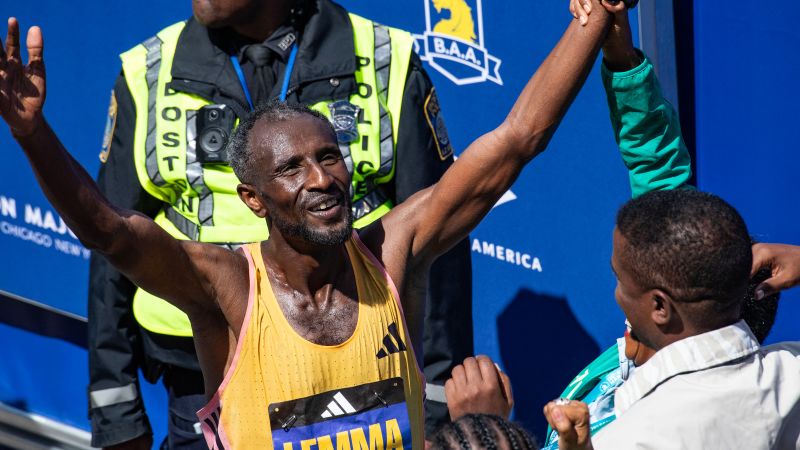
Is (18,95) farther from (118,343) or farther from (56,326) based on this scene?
(56,326)

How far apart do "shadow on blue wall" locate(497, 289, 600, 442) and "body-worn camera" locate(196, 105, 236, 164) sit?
1335 mm

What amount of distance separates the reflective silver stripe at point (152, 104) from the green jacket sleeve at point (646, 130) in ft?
4.63

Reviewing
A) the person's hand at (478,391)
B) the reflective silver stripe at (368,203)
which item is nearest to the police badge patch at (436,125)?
the reflective silver stripe at (368,203)

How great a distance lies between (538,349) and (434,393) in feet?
2.47

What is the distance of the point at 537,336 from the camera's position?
431 cm

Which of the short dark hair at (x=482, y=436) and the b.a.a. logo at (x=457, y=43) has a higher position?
the b.a.a. logo at (x=457, y=43)

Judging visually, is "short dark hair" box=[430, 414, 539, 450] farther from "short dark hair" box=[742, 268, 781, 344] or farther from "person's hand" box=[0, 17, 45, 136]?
"person's hand" box=[0, 17, 45, 136]

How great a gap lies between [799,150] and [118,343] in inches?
91.7

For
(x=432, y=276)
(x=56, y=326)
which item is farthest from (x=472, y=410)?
(x=56, y=326)

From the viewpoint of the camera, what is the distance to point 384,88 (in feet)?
11.9

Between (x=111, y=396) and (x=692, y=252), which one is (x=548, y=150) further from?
(x=692, y=252)

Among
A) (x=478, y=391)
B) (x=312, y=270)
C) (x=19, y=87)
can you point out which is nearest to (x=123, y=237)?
(x=19, y=87)

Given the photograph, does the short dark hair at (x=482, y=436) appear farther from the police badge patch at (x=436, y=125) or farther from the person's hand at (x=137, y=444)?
the person's hand at (x=137, y=444)

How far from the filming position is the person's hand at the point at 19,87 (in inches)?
93.4
